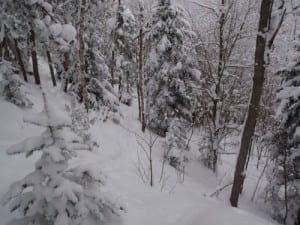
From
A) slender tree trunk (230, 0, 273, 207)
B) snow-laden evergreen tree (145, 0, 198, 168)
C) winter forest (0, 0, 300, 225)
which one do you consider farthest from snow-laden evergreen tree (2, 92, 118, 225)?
snow-laden evergreen tree (145, 0, 198, 168)

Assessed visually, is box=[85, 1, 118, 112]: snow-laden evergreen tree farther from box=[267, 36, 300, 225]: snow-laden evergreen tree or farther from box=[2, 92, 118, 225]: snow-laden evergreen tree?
box=[2, 92, 118, 225]: snow-laden evergreen tree

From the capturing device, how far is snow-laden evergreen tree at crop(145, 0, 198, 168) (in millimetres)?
13117

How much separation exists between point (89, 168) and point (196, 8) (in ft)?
31.4

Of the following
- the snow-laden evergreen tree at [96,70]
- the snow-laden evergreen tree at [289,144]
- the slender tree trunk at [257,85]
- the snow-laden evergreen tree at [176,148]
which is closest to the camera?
the slender tree trunk at [257,85]

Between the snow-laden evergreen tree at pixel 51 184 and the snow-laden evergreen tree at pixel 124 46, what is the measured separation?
682 inches

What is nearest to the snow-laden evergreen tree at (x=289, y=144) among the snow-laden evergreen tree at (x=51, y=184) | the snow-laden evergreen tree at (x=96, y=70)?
the snow-laden evergreen tree at (x=51, y=184)

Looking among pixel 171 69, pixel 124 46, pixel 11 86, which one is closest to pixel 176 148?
pixel 171 69

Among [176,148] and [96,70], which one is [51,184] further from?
[96,70]

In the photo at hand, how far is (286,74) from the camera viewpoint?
8.33 meters

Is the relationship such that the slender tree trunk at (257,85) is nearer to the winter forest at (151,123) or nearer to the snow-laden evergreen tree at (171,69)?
the winter forest at (151,123)

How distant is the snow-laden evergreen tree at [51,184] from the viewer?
112 inches

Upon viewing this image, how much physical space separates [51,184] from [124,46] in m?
20.1

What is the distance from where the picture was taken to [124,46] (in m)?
21.8

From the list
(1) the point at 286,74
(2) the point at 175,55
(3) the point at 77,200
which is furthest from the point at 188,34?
(3) the point at 77,200
